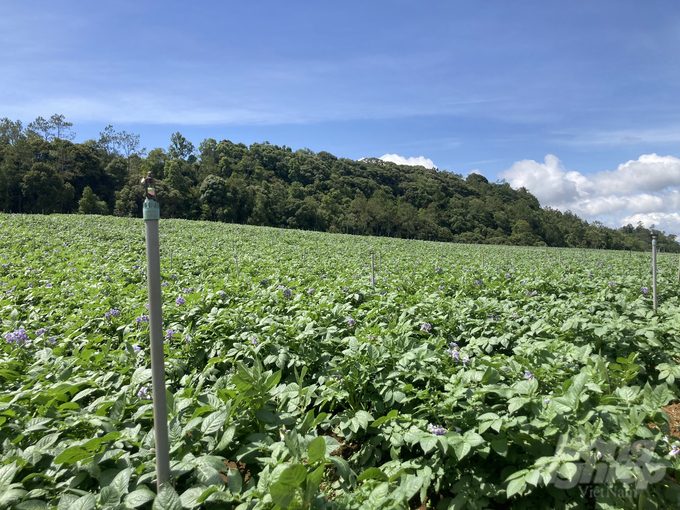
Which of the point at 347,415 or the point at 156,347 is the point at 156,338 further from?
the point at 347,415

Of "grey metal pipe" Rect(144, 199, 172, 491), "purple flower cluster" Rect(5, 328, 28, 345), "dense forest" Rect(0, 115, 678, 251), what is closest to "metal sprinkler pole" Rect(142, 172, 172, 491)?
"grey metal pipe" Rect(144, 199, 172, 491)

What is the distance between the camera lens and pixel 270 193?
53.3 metres

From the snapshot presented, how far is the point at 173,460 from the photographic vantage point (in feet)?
5.74

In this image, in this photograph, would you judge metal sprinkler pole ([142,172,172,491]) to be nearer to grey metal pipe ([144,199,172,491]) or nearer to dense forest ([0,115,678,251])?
grey metal pipe ([144,199,172,491])

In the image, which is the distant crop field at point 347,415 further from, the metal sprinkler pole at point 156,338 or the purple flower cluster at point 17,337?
the metal sprinkler pole at point 156,338

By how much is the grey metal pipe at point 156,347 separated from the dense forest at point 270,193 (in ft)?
90.1

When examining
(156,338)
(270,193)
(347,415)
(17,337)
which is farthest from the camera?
(270,193)

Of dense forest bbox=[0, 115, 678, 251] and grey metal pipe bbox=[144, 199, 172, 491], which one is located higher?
dense forest bbox=[0, 115, 678, 251]

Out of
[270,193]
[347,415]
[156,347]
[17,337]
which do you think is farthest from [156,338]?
[270,193]

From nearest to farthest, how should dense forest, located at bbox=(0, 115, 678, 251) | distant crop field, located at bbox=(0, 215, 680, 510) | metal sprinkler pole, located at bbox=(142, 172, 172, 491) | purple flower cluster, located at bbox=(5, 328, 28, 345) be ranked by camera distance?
metal sprinkler pole, located at bbox=(142, 172, 172, 491) < distant crop field, located at bbox=(0, 215, 680, 510) < purple flower cluster, located at bbox=(5, 328, 28, 345) < dense forest, located at bbox=(0, 115, 678, 251)

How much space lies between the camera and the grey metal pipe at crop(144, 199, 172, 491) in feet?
5.03

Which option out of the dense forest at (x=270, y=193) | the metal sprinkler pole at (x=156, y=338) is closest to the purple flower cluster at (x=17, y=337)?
the metal sprinkler pole at (x=156, y=338)

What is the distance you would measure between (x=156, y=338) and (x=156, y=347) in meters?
0.04

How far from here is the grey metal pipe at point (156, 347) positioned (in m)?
1.53
